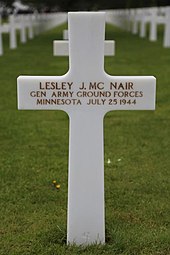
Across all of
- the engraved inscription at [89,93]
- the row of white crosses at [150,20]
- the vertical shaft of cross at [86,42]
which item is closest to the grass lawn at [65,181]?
the engraved inscription at [89,93]

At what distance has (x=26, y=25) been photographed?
72.6 feet

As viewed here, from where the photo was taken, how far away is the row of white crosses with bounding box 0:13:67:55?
57.3 ft

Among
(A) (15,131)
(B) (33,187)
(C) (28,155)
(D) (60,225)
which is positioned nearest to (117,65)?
(A) (15,131)

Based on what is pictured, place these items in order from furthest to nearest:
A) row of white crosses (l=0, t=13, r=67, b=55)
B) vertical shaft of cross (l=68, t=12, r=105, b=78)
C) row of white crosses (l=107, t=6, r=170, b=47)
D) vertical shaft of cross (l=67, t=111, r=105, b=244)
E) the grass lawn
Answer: row of white crosses (l=0, t=13, r=67, b=55), row of white crosses (l=107, t=6, r=170, b=47), the grass lawn, vertical shaft of cross (l=67, t=111, r=105, b=244), vertical shaft of cross (l=68, t=12, r=105, b=78)

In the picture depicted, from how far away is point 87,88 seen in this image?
10.6 feet

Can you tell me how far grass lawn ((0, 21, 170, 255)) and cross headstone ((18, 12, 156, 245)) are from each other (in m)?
0.48

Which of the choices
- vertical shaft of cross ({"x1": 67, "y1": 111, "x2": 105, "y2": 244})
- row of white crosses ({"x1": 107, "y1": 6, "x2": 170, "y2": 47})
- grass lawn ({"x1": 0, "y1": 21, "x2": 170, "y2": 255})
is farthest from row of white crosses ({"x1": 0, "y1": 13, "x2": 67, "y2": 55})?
vertical shaft of cross ({"x1": 67, "y1": 111, "x2": 105, "y2": 244})

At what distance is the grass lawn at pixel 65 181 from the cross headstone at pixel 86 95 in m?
0.48

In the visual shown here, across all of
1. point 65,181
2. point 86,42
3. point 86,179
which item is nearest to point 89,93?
point 86,42

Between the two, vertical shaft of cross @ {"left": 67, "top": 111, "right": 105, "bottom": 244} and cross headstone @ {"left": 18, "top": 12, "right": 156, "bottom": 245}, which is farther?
vertical shaft of cross @ {"left": 67, "top": 111, "right": 105, "bottom": 244}

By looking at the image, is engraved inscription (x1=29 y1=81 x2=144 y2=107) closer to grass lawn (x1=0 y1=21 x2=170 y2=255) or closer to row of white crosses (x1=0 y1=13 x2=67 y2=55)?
grass lawn (x1=0 y1=21 x2=170 y2=255)

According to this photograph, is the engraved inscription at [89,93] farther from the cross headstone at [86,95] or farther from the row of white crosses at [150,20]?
the row of white crosses at [150,20]

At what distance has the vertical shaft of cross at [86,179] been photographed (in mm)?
3320

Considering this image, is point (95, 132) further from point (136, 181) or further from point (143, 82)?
point (136, 181)
